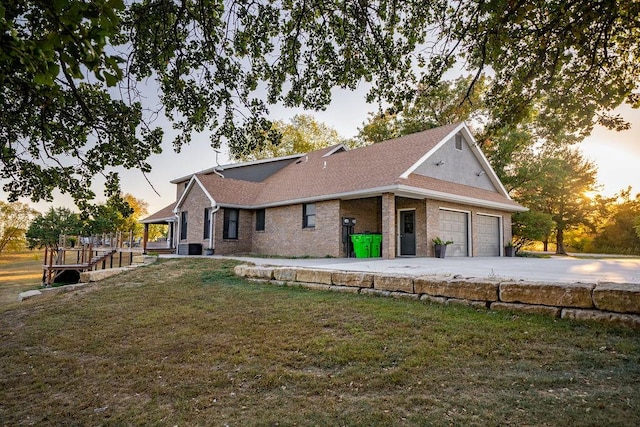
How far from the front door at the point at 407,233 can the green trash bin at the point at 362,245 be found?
193 cm

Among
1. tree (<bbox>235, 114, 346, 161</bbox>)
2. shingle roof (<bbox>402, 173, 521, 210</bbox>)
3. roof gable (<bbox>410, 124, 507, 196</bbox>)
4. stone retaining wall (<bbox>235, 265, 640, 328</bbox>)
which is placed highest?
tree (<bbox>235, 114, 346, 161</bbox>)

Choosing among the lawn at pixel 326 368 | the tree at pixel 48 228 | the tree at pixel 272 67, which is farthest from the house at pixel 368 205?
the tree at pixel 48 228

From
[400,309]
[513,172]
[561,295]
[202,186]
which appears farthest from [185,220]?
[513,172]

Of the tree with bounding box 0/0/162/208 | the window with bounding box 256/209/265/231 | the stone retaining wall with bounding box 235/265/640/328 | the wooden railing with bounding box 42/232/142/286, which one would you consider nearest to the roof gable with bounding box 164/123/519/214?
the window with bounding box 256/209/265/231

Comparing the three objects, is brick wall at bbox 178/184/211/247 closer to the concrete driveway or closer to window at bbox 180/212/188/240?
window at bbox 180/212/188/240

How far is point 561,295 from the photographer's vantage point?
5.01 metres

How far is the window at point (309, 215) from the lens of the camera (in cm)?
1606

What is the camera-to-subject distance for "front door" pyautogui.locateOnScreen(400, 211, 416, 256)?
49.5 feet

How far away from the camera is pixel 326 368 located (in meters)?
4.06

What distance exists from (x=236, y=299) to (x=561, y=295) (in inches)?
224

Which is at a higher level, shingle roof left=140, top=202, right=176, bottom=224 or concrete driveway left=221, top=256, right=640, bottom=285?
shingle roof left=140, top=202, right=176, bottom=224

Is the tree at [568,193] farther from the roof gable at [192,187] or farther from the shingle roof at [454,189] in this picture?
the roof gable at [192,187]

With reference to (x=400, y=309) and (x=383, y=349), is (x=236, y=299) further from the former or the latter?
(x=383, y=349)

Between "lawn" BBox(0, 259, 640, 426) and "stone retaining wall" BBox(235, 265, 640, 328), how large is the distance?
23 cm
